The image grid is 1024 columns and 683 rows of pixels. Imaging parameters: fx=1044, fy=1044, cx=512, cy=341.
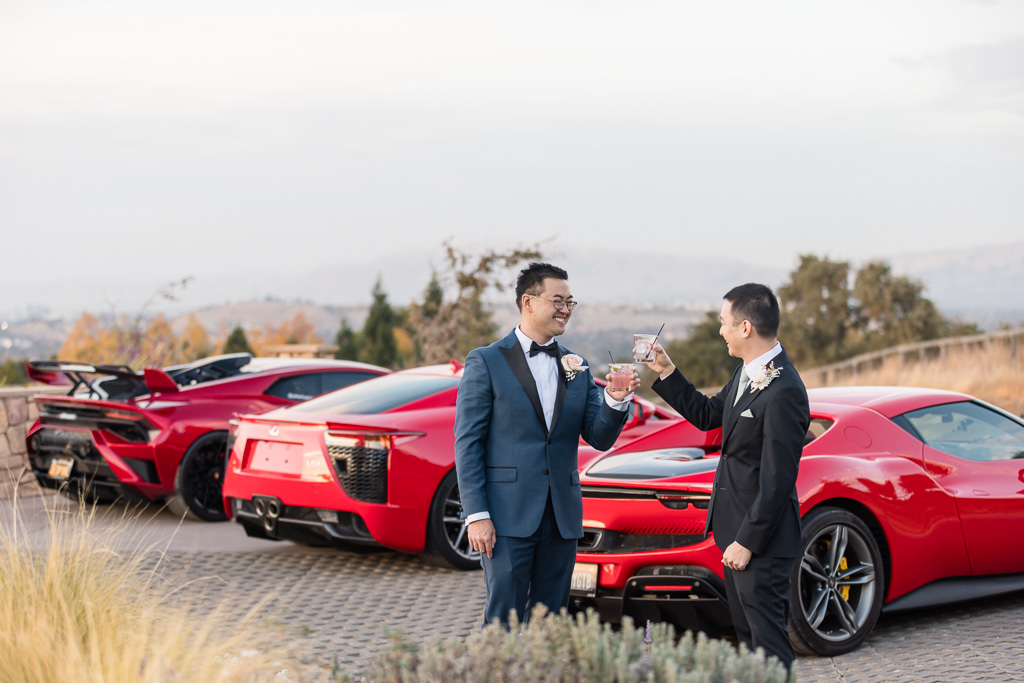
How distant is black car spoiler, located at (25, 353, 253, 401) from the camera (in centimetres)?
898

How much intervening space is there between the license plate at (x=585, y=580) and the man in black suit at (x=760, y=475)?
141cm

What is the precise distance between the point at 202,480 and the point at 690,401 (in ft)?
21.1

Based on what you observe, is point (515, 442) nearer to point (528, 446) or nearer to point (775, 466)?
point (528, 446)

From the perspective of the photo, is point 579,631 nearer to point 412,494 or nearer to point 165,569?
point 412,494

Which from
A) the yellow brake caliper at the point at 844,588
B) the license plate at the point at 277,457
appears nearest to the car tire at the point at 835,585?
the yellow brake caliper at the point at 844,588

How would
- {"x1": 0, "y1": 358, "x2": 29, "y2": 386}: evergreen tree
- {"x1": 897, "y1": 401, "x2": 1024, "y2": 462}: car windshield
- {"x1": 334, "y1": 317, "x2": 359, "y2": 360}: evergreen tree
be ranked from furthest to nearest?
{"x1": 334, "y1": 317, "x2": 359, "y2": 360}: evergreen tree → {"x1": 0, "y1": 358, "x2": 29, "y2": 386}: evergreen tree → {"x1": 897, "y1": 401, "x2": 1024, "y2": 462}: car windshield

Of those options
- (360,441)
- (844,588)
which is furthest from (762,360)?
(360,441)

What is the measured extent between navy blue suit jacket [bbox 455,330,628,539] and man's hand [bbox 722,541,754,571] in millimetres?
662

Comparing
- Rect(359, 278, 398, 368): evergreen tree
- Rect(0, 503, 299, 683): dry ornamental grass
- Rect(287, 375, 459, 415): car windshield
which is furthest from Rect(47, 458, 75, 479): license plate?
Rect(359, 278, 398, 368): evergreen tree

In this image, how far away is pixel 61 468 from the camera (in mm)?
9273

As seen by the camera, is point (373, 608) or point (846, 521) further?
point (373, 608)

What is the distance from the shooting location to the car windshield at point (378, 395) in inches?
302

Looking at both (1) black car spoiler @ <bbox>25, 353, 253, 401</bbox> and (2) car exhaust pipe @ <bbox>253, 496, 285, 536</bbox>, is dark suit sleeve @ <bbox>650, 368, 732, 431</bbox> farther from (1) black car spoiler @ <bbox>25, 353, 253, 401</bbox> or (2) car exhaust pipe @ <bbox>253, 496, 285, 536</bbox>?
(1) black car spoiler @ <bbox>25, 353, 253, 401</bbox>

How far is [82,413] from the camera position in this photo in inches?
368
